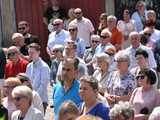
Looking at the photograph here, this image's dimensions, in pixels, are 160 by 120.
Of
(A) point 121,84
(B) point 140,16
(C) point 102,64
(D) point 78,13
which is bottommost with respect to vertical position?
(A) point 121,84

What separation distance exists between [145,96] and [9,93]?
1.78 metres

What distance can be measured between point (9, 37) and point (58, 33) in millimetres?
4514

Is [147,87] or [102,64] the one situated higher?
[102,64]

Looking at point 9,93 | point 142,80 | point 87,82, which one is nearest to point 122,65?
point 142,80

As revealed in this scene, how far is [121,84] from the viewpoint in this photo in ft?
28.4

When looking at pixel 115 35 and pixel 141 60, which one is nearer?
pixel 141 60

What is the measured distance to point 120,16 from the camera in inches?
684

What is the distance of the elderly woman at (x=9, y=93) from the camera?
7980 millimetres

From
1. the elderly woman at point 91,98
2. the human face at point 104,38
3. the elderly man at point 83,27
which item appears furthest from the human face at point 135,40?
the elderly woman at point 91,98

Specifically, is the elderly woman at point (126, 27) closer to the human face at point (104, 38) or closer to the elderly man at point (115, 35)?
the elderly man at point (115, 35)

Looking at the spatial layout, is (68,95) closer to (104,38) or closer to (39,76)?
(39,76)

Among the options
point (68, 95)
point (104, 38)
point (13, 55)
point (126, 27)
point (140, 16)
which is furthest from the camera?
point (140, 16)

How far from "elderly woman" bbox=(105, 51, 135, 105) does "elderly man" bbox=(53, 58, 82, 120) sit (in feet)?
2.45

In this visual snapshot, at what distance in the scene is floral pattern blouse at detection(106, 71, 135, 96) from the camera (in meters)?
8.61
